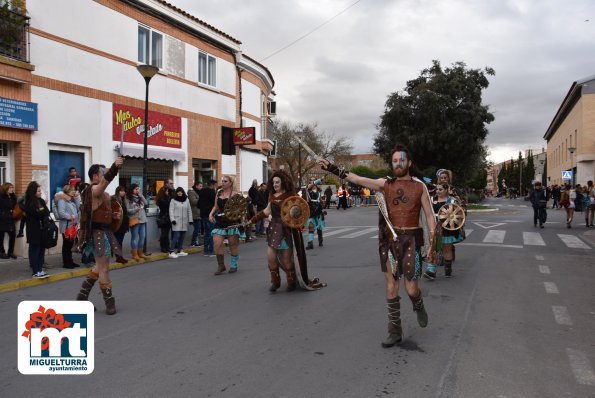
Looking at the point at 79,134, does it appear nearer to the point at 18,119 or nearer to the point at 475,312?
the point at 18,119

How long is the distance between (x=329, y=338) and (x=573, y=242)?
11654 mm

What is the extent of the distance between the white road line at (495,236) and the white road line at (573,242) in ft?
5.49

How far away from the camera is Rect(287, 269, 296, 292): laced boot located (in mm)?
7461

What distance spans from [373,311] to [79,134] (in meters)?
10.6

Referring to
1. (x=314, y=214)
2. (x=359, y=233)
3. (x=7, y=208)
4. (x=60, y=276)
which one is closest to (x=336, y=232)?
(x=359, y=233)

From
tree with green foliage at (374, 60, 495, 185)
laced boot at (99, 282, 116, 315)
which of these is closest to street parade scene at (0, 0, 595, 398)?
laced boot at (99, 282, 116, 315)

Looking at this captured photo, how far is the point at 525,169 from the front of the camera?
358ft

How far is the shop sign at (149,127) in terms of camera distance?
14.9 meters

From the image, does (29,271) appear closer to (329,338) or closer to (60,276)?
(60,276)

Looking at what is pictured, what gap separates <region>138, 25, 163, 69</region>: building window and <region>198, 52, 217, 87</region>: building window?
87.4 inches

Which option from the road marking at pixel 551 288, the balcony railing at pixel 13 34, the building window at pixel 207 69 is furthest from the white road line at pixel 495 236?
the balcony railing at pixel 13 34

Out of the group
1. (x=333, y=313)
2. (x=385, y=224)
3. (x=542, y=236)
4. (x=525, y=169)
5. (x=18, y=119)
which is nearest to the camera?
(x=385, y=224)

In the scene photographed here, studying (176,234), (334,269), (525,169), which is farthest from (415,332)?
(525,169)
